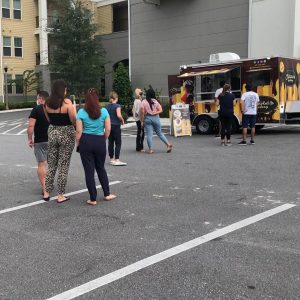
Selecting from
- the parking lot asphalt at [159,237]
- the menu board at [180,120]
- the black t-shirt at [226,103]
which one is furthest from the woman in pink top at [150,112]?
the menu board at [180,120]

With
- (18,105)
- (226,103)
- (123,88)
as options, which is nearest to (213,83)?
(226,103)

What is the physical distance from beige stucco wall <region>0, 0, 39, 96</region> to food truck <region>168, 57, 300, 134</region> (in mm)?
27861

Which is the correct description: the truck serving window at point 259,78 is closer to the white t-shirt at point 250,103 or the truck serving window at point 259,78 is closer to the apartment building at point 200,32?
the white t-shirt at point 250,103

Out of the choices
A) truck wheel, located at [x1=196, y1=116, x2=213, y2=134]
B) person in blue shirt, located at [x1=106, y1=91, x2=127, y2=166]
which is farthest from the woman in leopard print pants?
truck wheel, located at [x1=196, y1=116, x2=213, y2=134]

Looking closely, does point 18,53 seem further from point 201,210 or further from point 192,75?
point 201,210

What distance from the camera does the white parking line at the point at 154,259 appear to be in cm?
380

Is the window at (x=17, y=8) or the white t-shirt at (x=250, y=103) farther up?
the window at (x=17, y=8)

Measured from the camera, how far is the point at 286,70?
15656 millimetres

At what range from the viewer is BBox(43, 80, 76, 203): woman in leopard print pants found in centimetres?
668

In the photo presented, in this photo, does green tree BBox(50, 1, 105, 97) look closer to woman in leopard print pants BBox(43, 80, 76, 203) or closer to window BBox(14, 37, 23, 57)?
window BBox(14, 37, 23, 57)

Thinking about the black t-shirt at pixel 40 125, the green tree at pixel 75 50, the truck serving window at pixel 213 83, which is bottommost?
the black t-shirt at pixel 40 125

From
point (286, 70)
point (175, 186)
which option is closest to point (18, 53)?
point (286, 70)

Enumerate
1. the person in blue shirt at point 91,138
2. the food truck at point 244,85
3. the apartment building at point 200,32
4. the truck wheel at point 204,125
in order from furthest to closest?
the apartment building at point 200,32 → the truck wheel at point 204,125 → the food truck at point 244,85 → the person in blue shirt at point 91,138

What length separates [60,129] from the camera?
6.79 meters
